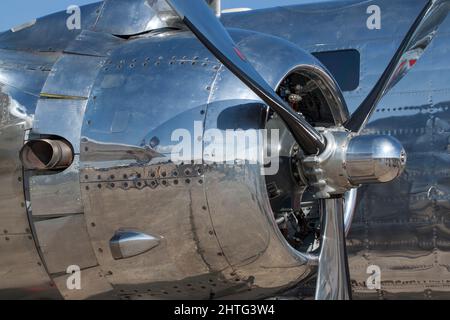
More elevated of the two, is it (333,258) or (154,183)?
(154,183)

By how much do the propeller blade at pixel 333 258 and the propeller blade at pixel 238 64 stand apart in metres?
0.60

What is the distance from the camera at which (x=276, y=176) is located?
7352 mm

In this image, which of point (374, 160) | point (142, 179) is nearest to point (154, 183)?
point (142, 179)

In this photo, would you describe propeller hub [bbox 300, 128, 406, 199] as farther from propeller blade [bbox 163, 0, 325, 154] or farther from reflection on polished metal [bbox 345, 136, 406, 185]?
propeller blade [bbox 163, 0, 325, 154]

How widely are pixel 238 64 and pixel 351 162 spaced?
1.19m

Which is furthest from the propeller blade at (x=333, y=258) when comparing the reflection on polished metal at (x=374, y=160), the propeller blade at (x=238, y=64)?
the propeller blade at (x=238, y=64)

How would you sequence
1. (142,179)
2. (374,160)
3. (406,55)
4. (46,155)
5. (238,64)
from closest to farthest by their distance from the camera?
(374,160) < (238,64) < (142,179) < (46,155) < (406,55)

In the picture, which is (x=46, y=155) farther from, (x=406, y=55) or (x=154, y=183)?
(x=406, y=55)

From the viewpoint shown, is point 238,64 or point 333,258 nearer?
point 238,64

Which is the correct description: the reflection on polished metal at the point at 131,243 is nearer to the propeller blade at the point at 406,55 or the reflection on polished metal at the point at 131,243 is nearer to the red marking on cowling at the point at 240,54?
the red marking on cowling at the point at 240,54

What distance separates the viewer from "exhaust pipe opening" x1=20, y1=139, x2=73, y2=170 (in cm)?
704

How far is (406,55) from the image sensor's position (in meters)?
7.71

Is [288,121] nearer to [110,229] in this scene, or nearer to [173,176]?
[173,176]
